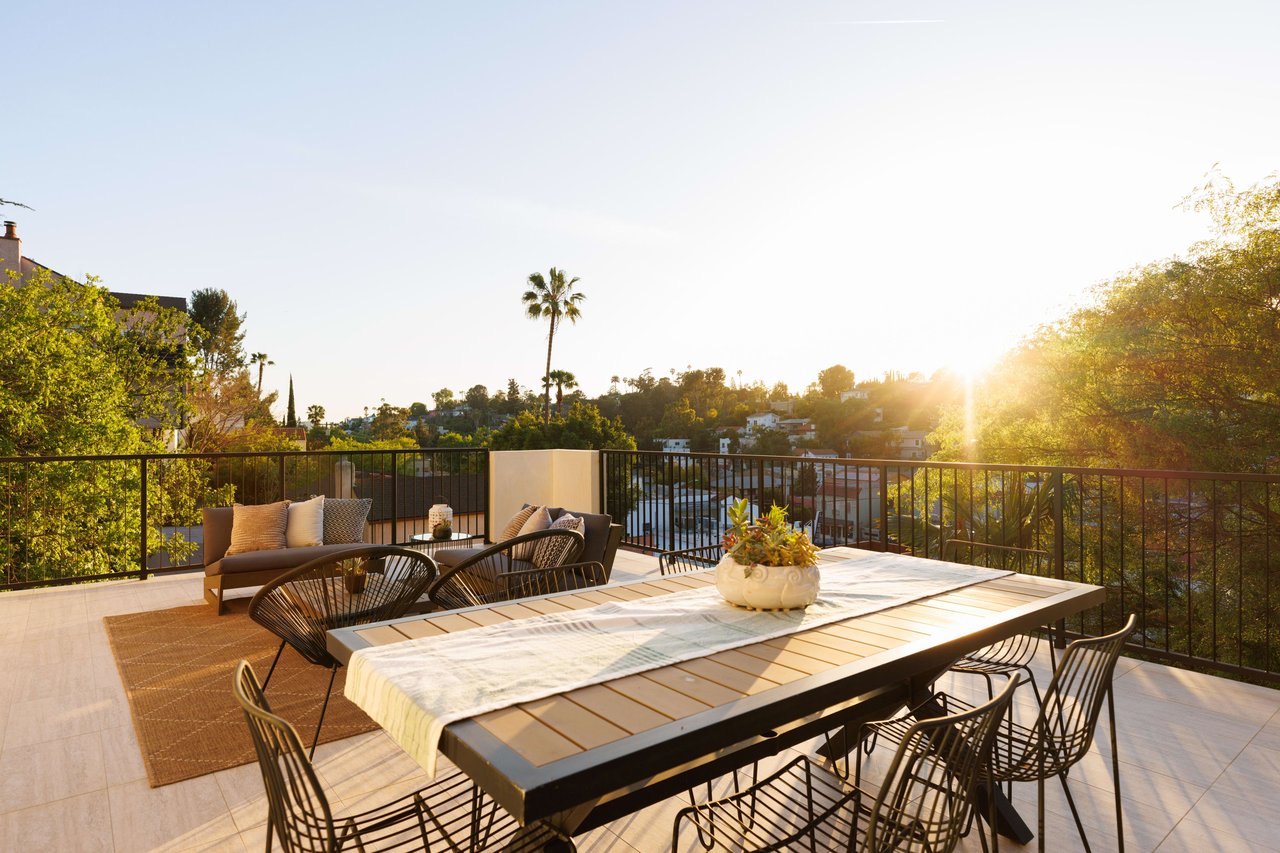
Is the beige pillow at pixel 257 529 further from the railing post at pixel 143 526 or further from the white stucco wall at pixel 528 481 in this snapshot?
the white stucco wall at pixel 528 481

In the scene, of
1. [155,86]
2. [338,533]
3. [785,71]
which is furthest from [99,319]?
[785,71]

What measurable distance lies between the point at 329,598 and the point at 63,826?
1094 mm

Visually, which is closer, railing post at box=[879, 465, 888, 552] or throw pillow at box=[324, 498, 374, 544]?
railing post at box=[879, 465, 888, 552]

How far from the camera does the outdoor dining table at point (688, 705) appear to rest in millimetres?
1059

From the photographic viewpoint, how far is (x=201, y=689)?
130 inches

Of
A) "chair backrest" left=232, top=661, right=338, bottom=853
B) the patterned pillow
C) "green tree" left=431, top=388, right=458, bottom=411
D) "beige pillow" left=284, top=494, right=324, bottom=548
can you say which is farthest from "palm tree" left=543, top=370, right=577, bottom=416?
"chair backrest" left=232, top=661, right=338, bottom=853

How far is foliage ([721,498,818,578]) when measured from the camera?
1894mm

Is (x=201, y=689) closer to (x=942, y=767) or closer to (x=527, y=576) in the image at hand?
(x=527, y=576)

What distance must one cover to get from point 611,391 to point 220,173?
27541 mm

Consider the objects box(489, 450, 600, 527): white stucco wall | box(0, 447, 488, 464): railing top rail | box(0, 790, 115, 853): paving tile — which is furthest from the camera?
box(489, 450, 600, 527): white stucco wall

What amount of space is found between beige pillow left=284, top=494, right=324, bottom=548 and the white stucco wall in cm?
249

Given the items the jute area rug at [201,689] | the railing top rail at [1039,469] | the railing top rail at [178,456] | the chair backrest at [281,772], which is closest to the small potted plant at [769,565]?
the chair backrest at [281,772]

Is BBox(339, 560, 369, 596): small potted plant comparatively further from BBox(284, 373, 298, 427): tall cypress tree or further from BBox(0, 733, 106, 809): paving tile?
BBox(284, 373, 298, 427): tall cypress tree

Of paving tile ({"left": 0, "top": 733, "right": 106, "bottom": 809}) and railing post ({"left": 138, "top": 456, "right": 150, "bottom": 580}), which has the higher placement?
railing post ({"left": 138, "top": 456, "right": 150, "bottom": 580})
